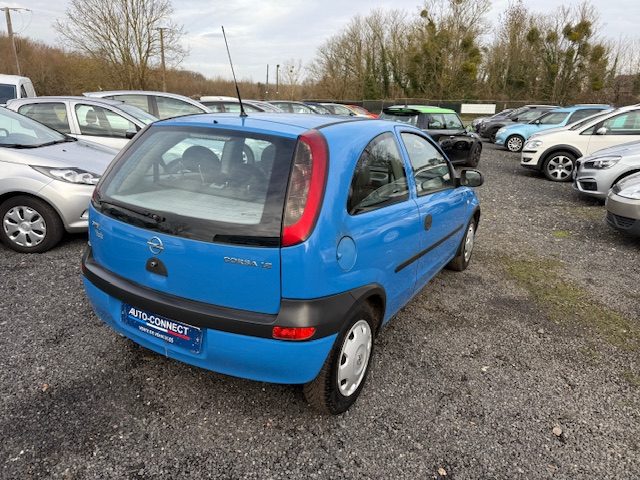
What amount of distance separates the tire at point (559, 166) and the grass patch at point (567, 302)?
630cm

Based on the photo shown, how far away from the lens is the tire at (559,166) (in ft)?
33.5

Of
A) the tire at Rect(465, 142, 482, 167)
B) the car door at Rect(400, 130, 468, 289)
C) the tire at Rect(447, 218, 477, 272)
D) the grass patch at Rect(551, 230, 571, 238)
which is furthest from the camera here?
the tire at Rect(465, 142, 482, 167)

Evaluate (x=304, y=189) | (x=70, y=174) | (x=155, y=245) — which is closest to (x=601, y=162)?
(x=304, y=189)

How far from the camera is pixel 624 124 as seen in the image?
9484mm

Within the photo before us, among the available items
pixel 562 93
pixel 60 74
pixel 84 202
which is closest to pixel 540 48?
pixel 562 93

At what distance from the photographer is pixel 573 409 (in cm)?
258

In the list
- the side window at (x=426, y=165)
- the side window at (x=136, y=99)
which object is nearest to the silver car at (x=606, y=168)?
the side window at (x=426, y=165)

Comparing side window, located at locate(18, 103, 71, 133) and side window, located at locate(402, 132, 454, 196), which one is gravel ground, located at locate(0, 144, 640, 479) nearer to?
side window, located at locate(402, 132, 454, 196)

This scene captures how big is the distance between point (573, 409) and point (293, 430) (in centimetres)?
163

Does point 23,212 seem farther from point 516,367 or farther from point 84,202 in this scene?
point 516,367

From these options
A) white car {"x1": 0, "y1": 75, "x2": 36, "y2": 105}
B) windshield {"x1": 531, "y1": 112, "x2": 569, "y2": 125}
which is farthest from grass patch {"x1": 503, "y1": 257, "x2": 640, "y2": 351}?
windshield {"x1": 531, "y1": 112, "x2": 569, "y2": 125}

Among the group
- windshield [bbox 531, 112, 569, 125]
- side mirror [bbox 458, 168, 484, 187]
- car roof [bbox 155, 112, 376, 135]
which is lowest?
side mirror [bbox 458, 168, 484, 187]

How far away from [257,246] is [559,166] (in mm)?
10343

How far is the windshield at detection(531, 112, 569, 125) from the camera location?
14.4 meters
